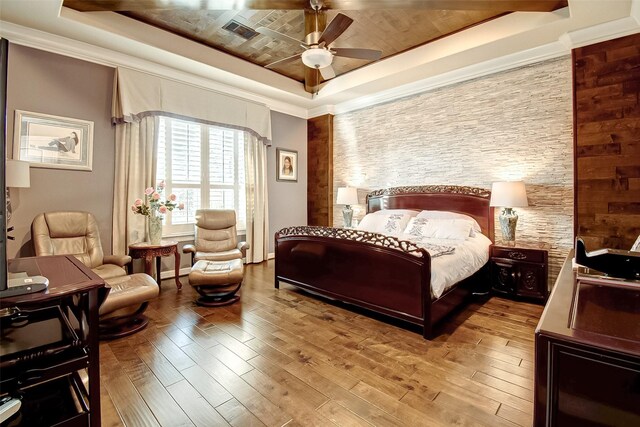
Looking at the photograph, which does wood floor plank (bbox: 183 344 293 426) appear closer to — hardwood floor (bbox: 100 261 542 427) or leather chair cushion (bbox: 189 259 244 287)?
hardwood floor (bbox: 100 261 542 427)

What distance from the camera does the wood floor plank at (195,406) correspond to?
1.54m

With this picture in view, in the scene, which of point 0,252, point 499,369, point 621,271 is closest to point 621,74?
point 621,271

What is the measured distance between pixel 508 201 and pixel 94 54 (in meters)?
5.26

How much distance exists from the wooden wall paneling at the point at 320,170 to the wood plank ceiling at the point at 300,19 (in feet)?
6.36

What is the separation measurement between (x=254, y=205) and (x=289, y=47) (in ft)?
8.38

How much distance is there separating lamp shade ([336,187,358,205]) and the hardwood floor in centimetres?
259

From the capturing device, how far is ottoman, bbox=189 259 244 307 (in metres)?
3.09

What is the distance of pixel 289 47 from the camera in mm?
4039

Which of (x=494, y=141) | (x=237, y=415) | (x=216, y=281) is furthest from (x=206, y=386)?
(x=494, y=141)

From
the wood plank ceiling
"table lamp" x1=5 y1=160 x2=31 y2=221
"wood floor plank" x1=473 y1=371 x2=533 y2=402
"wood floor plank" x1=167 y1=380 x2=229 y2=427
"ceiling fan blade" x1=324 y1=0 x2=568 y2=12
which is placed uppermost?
the wood plank ceiling

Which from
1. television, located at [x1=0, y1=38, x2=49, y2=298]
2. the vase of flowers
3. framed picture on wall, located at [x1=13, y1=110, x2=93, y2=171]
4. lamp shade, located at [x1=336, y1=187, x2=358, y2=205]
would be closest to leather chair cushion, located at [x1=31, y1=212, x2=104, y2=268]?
the vase of flowers

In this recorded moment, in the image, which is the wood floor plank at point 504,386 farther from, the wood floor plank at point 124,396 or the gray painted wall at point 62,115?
the gray painted wall at point 62,115

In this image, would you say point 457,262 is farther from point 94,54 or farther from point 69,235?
point 94,54

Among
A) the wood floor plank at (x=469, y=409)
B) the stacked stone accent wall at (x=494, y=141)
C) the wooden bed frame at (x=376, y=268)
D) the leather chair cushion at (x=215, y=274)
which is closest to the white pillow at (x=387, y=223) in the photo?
the wooden bed frame at (x=376, y=268)
